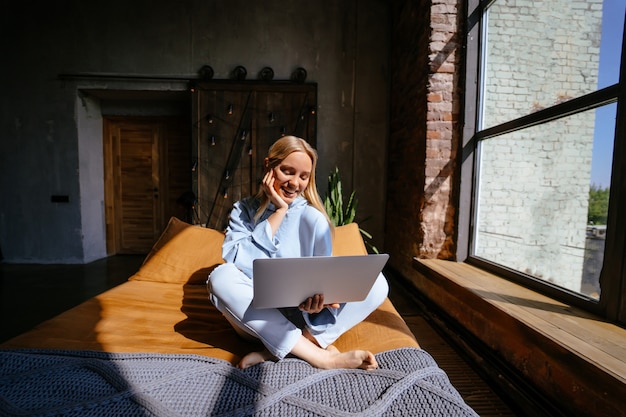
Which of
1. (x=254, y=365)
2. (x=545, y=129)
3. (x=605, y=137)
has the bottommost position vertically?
(x=254, y=365)

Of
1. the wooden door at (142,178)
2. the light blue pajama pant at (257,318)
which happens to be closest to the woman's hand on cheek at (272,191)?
the light blue pajama pant at (257,318)

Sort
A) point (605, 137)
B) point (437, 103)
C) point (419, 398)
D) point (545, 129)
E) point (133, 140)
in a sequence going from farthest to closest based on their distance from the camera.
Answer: point (133, 140) < point (437, 103) < point (545, 129) < point (605, 137) < point (419, 398)

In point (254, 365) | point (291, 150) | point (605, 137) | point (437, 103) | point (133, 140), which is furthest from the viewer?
point (133, 140)

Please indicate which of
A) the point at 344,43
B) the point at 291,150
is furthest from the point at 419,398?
the point at 344,43

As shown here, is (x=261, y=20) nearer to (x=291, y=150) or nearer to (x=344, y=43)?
(x=344, y=43)

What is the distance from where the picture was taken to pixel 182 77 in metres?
3.69

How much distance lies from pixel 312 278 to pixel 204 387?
45cm

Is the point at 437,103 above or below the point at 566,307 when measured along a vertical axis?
A: above

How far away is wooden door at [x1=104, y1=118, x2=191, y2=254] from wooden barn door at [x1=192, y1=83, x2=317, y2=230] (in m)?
1.08

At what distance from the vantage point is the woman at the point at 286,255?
3.46ft

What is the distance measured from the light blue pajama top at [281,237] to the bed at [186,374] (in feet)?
0.91

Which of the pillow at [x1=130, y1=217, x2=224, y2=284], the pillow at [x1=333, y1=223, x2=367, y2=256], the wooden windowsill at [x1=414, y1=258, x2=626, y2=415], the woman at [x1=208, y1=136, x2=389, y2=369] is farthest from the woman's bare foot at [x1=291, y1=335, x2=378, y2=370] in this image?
the pillow at [x1=130, y1=217, x2=224, y2=284]

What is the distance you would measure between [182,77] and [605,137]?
3971mm

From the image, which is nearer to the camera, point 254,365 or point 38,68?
point 254,365
